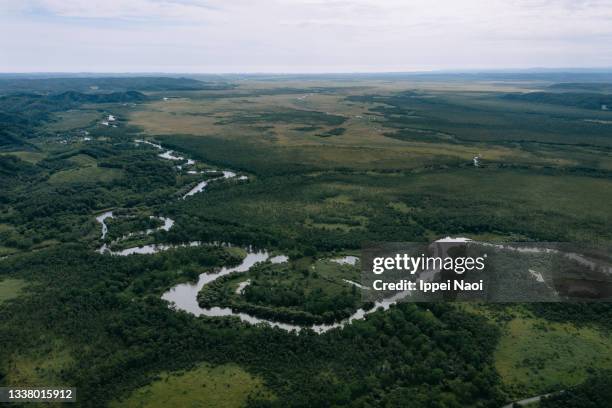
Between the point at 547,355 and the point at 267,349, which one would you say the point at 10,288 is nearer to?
the point at 267,349

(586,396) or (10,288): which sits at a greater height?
(10,288)

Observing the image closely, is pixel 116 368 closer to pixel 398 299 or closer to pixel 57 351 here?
pixel 57 351

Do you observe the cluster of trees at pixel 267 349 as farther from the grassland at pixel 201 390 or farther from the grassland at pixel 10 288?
the grassland at pixel 10 288

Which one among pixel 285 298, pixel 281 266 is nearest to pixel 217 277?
pixel 281 266

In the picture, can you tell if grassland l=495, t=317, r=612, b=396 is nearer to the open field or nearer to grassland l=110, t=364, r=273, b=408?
the open field

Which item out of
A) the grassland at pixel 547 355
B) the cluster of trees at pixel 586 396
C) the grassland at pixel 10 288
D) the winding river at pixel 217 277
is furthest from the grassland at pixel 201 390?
the grassland at pixel 10 288

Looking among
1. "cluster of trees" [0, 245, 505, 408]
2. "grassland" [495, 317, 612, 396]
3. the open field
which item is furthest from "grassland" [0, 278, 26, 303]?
"grassland" [495, 317, 612, 396]

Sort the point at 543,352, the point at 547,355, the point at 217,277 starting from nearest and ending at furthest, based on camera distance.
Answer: the point at 547,355 → the point at 543,352 → the point at 217,277

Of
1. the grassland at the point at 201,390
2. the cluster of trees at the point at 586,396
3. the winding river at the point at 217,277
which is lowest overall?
the grassland at the point at 201,390

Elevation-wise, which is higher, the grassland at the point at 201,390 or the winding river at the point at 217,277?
the winding river at the point at 217,277

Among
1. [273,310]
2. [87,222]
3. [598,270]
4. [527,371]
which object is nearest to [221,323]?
[273,310]
